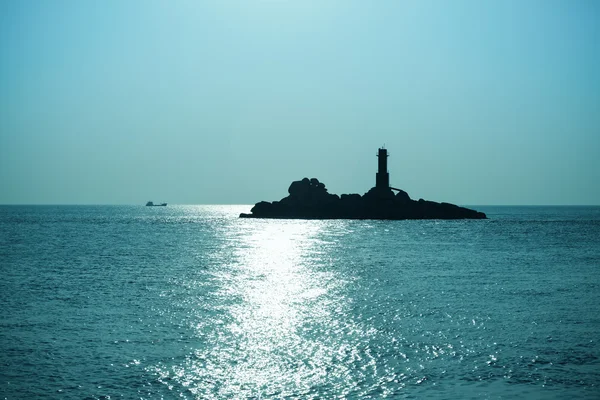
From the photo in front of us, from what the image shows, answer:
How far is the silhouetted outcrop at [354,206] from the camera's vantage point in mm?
150000

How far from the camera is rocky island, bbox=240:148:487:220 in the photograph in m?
150

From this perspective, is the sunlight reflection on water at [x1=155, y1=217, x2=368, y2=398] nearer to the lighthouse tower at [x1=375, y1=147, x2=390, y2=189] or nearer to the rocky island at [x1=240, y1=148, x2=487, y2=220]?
the lighthouse tower at [x1=375, y1=147, x2=390, y2=189]

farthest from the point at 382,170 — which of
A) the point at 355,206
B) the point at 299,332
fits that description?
the point at 299,332

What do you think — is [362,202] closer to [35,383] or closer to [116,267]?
[116,267]

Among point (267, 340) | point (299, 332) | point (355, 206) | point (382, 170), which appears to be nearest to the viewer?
point (267, 340)

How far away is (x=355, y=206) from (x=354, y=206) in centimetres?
36

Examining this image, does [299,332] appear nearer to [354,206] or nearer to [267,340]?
[267,340]

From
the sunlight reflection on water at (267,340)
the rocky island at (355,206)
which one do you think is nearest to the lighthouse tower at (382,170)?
the rocky island at (355,206)

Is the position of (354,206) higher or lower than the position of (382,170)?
lower

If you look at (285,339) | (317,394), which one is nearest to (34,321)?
(285,339)

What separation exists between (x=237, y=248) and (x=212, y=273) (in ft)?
89.1

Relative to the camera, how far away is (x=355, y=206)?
6117 inches

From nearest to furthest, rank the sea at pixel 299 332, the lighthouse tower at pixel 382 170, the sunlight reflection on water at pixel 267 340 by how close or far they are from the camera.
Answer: the sea at pixel 299 332 → the sunlight reflection on water at pixel 267 340 → the lighthouse tower at pixel 382 170

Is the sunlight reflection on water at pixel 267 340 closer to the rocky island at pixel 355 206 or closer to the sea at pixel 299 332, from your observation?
the sea at pixel 299 332
